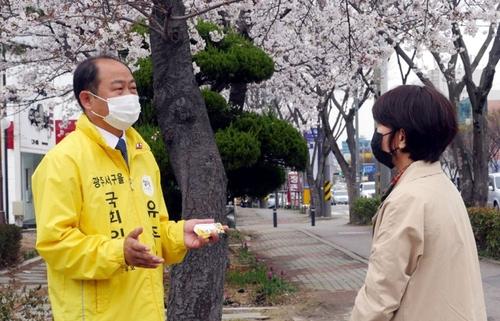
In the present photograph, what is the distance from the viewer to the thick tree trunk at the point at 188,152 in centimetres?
516

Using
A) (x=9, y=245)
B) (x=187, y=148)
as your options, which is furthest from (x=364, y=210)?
(x=187, y=148)

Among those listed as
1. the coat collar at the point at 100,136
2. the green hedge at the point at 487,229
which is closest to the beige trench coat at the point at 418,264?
the coat collar at the point at 100,136

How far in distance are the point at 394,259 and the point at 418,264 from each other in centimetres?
10

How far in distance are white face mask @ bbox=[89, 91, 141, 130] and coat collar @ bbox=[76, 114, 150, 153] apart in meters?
0.06

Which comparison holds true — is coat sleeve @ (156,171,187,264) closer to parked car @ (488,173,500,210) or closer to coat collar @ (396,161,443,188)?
coat collar @ (396,161,443,188)

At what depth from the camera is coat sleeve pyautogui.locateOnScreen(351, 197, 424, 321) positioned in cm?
256

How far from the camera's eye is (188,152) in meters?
5.29

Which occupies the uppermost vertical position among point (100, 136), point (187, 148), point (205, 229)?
point (187, 148)

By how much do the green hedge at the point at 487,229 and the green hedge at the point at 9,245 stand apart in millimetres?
8298

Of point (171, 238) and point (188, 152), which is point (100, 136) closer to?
point (171, 238)

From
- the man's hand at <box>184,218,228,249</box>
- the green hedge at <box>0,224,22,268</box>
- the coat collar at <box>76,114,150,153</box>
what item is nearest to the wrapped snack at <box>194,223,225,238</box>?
the man's hand at <box>184,218,228,249</box>

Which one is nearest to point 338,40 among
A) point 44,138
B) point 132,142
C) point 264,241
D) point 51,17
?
point 264,241

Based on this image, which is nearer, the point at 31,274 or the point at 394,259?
the point at 394,259

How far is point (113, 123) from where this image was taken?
3.09m
